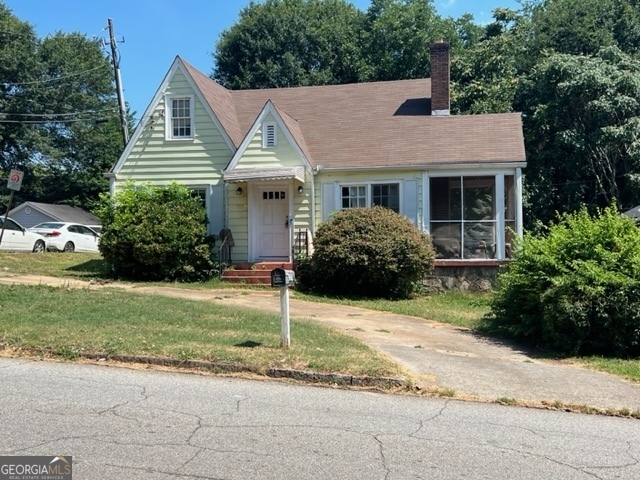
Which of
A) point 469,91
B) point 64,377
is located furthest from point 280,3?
point 64,377

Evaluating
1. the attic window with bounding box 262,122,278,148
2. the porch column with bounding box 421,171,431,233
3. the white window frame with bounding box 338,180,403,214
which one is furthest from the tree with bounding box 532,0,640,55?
the attic window with bounding box 262,122,278,148

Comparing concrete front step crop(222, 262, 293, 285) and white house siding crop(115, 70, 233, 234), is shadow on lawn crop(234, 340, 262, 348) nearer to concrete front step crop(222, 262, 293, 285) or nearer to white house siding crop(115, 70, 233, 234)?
concrete front step crop(222, 262, 293, 285)

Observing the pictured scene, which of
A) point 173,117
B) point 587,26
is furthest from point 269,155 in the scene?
point 587,26

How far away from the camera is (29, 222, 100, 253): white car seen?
25.3 metres

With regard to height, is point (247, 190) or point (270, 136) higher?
point (270, 136)

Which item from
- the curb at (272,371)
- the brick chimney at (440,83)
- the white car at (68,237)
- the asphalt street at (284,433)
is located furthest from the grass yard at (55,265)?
the brick chimney at (440,83)

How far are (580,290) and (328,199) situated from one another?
9711 millimetres

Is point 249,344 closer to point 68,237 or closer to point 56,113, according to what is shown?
point 68,237

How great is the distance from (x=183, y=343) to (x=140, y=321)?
73.3 inches

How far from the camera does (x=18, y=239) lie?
22453 millimetres

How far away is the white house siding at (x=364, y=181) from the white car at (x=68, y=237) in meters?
11.4

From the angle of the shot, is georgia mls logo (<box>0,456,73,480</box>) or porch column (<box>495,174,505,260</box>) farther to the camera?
porch column (<box>495,174,505,260</box>)

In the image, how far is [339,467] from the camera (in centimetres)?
448

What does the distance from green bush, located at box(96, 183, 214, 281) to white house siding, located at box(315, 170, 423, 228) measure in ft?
11.5
